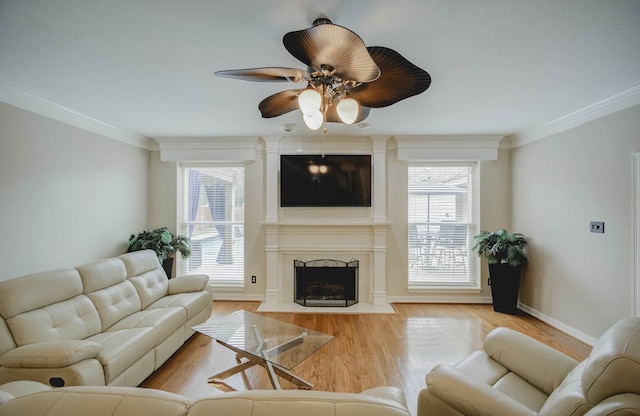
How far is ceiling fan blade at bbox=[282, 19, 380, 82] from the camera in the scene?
1.14 meters

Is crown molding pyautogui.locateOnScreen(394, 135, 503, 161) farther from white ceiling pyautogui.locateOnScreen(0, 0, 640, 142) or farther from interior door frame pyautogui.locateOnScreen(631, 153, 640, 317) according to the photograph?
interior door frame pyautogui.locateOnScreen(631, 153, 640, 317)

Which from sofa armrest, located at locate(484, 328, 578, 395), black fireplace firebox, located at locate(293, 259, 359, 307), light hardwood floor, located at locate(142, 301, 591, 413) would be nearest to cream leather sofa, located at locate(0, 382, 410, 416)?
sofa armrest, located at locate(484, 328, 578, 395)

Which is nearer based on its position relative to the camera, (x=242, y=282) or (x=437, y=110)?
(x=437, y=110)

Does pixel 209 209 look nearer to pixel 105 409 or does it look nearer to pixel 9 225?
pixel 9 225

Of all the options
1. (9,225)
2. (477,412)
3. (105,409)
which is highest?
(9,225)

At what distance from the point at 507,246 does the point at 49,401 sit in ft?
14.3

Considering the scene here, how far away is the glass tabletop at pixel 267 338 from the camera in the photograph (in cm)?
202

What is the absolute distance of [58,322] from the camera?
6.91 ft

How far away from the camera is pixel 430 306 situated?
13.4ft

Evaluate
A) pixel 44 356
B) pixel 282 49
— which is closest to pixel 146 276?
pixel 44 356

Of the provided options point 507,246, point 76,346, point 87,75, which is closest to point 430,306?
point 507,246

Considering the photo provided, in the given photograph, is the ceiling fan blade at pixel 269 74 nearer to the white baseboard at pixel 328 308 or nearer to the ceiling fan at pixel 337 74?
the ceiling fan at pixel 337 74

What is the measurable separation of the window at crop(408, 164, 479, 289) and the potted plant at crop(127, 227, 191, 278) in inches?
134

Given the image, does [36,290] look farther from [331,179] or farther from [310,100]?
[331,179]
